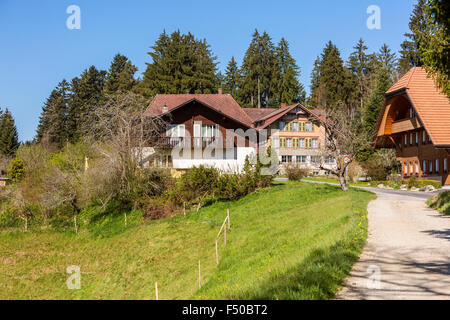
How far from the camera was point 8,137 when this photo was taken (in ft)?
254

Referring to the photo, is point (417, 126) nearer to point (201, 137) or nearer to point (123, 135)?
point (201, 137)

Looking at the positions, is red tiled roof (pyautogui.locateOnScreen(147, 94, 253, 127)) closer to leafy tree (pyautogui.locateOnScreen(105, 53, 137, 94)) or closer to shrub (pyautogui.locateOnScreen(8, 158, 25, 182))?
shrub (pyautogui.locateOnScreen(8, 158, 25, 182))

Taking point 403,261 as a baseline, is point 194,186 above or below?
above

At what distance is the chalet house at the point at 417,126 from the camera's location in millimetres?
38812

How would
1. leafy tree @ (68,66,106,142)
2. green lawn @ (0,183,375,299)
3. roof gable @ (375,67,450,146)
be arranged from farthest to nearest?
1. leafy tree @ (68,66,106,142)
2. roof gable @ (375,67,450,146)
3. green lawn @ (0,183,375,299)

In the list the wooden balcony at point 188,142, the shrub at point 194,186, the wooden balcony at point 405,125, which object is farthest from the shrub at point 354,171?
the shrub at point 194,186

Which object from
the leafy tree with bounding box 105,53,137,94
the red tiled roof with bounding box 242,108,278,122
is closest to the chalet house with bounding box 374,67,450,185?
the red tiled roof with bounding box 242,108,278,122

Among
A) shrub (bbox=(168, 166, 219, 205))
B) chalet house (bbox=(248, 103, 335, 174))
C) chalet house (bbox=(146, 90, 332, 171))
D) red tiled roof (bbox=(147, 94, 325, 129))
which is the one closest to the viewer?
shrub (bbox=(168, 166, 219, 205))

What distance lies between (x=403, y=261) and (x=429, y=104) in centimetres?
3349

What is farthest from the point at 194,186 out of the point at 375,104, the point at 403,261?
the point at 375,104

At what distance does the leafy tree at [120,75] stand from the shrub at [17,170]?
3308 centimetres

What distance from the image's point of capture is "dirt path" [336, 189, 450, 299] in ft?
26.6

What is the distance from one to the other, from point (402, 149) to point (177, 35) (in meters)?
46.6
